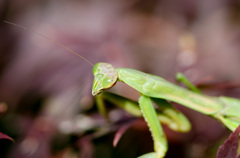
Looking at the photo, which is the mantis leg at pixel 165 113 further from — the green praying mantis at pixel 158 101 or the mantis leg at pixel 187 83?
the mantis leg at pixel 187 83

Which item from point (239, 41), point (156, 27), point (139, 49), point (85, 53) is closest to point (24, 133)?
point (85, 53)

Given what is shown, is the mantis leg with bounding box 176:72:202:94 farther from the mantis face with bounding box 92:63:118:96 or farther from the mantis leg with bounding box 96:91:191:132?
the mantis face with bounding box 92:63:118:96

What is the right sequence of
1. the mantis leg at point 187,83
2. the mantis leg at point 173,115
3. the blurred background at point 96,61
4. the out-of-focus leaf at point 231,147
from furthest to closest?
the blurred background at point 96,61 < the mantis leg at point 187,83 < the mantis leg at point 173,115 < the out-of-focus leaf at point 231,147

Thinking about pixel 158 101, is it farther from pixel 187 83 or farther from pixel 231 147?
pixel 231 147

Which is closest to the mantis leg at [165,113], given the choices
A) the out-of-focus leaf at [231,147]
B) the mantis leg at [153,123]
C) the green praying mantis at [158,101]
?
the green praying mantis at [158,101]

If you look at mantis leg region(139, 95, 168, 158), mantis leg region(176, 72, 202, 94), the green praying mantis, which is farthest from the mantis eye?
mantis leg region(176, 72, 202, 94)
